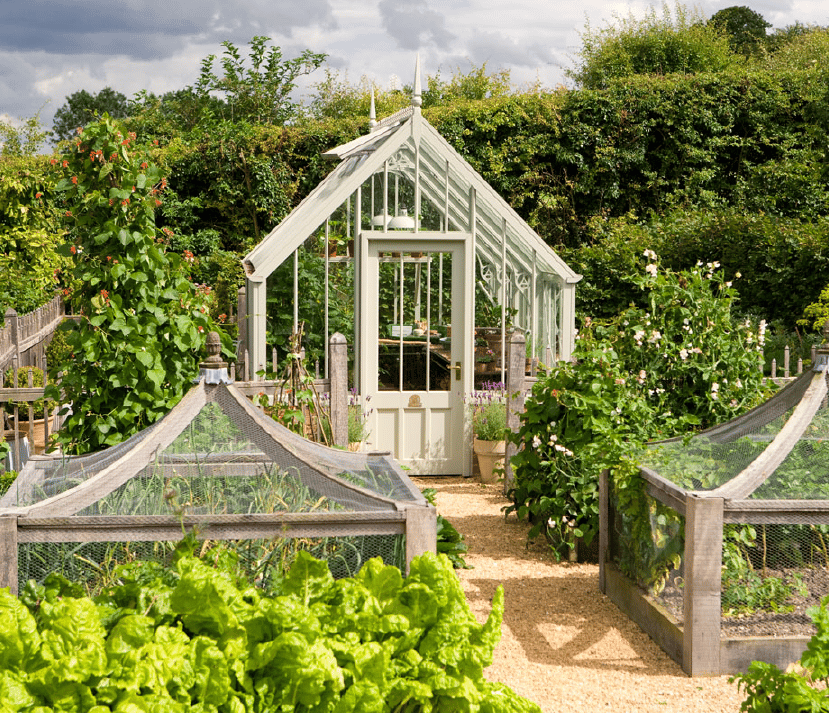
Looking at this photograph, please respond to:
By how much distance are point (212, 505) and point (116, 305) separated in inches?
81.2

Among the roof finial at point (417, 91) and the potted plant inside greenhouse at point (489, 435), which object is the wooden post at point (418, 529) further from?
the roof finial at point (417, 91)

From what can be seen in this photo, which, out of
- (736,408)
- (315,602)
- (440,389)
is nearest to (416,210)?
(440,389)

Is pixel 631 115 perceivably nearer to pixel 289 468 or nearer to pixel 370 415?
pixel 370 415

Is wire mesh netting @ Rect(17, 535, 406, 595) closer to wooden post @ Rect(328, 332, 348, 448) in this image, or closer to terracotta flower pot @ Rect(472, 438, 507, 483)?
wooden post @ Rect(328, 332, 348, 448)

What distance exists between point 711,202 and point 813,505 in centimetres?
1231

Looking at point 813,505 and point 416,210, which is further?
point 416,210

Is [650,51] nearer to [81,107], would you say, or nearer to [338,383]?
[338,383]

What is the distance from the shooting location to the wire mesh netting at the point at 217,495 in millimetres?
3555

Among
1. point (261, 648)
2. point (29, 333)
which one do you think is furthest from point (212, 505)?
point (29, 333)

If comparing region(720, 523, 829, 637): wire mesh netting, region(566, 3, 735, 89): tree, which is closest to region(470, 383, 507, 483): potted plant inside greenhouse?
region(720, 523, 829, 637): wire mesh netting

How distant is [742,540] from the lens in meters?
4.08

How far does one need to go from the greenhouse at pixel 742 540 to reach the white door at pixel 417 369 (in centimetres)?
370

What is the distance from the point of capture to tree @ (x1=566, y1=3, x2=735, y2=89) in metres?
19.3

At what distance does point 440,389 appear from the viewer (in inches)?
332
